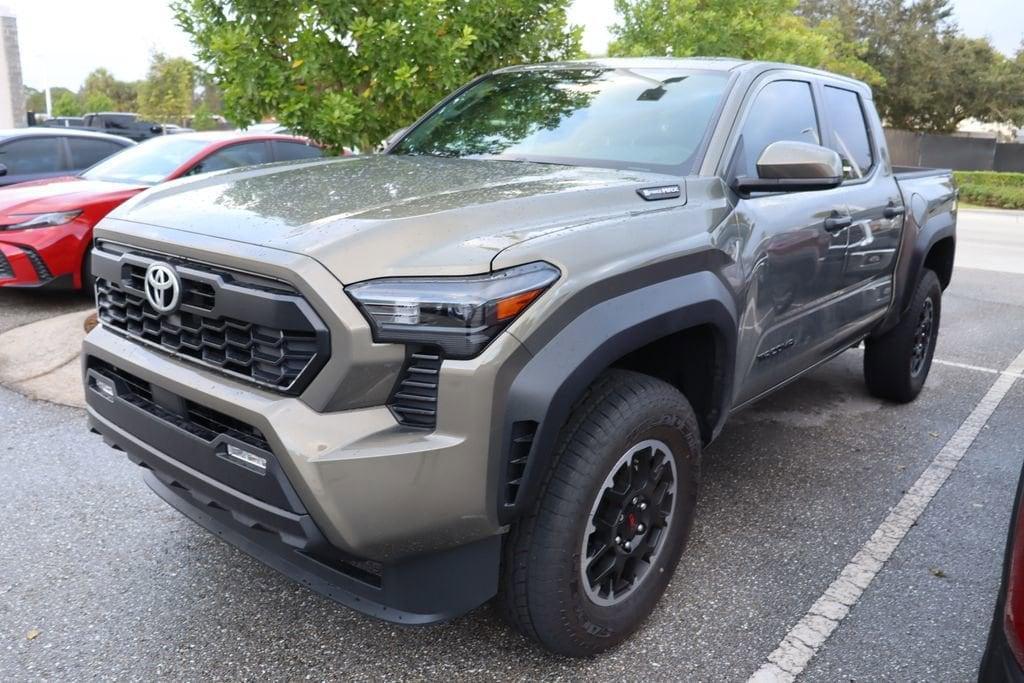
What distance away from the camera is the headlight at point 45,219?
21.6ft

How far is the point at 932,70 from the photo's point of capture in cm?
3578

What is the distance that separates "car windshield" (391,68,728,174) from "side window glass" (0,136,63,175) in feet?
21.5

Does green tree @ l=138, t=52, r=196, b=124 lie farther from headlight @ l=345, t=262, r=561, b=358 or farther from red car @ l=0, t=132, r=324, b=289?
headlight @ l=345, t=262, r=561, b=358

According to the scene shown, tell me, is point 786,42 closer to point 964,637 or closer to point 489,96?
point 489,96

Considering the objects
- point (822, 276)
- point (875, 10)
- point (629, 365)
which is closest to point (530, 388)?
point (629, 365)

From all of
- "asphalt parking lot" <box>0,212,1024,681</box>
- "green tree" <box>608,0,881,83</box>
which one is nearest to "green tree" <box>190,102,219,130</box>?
"green tree" <box>608,0,881,83</box>

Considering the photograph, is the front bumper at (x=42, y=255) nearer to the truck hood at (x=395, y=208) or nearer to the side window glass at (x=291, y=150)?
the side window glass at (x=291, y=150)

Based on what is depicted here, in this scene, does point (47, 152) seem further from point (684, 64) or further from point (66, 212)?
point (684, 64)

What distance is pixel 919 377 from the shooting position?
528 centimetres

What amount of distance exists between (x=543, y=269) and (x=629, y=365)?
2.43 ft

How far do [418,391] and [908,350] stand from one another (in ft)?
12.5

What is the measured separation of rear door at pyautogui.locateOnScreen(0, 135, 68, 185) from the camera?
8.58 m

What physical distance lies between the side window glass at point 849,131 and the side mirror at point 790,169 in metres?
1.03

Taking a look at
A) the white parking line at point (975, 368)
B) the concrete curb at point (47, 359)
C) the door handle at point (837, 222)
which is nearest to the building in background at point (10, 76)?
the concrete curb at point (47, 359)
